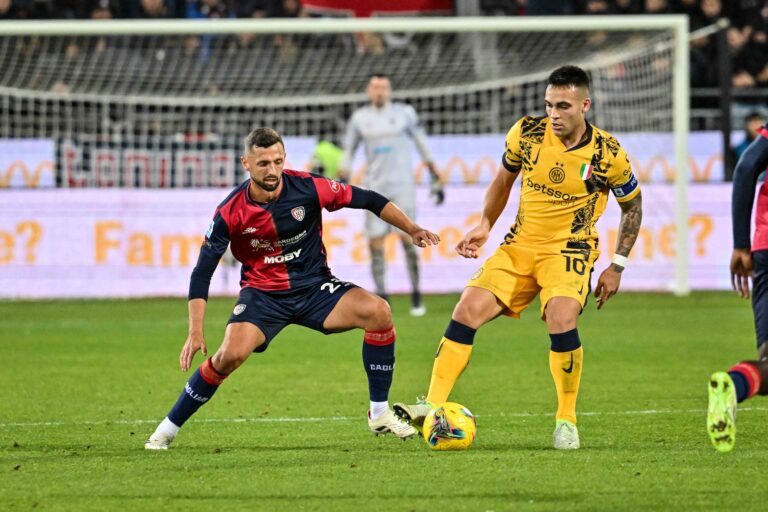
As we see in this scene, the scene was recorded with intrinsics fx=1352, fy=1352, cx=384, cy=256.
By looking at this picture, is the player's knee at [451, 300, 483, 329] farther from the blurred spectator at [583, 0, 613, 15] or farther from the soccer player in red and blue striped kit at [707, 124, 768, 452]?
the blurred spectator at [583, 0, 613, 15]

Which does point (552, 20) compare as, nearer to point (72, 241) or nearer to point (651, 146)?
point (651, 146)

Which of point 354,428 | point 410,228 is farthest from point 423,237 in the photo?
point 354,428

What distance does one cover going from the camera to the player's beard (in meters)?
7.04

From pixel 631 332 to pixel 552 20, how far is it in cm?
458

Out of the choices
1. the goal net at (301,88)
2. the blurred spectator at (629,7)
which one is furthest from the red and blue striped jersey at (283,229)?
the blurred spectator at (629,7)

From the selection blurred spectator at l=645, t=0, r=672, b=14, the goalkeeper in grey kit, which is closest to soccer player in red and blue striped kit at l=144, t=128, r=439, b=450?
the goalkeeper in grey kit

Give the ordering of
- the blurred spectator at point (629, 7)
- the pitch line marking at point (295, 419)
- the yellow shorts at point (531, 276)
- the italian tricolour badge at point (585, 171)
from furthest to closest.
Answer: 1. the blurred spectator at point (629, 7)
2. the pitch line marking at point (295, 419)
3. the italian tricolour badge at point (585, 171)
4. the yellow shorts at point (531, 276)

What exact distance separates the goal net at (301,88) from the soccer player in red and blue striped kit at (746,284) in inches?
403

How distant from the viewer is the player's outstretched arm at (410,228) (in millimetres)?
7098

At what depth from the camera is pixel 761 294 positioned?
19.4 feet

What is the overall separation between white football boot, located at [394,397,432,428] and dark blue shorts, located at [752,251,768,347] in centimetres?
181

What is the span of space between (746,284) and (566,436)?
1.20 metres

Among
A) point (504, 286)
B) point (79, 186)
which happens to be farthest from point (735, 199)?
point (79, 186)

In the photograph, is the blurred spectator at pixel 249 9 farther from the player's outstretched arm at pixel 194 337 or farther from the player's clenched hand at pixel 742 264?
the player's clenched hand at pixel 742 264
